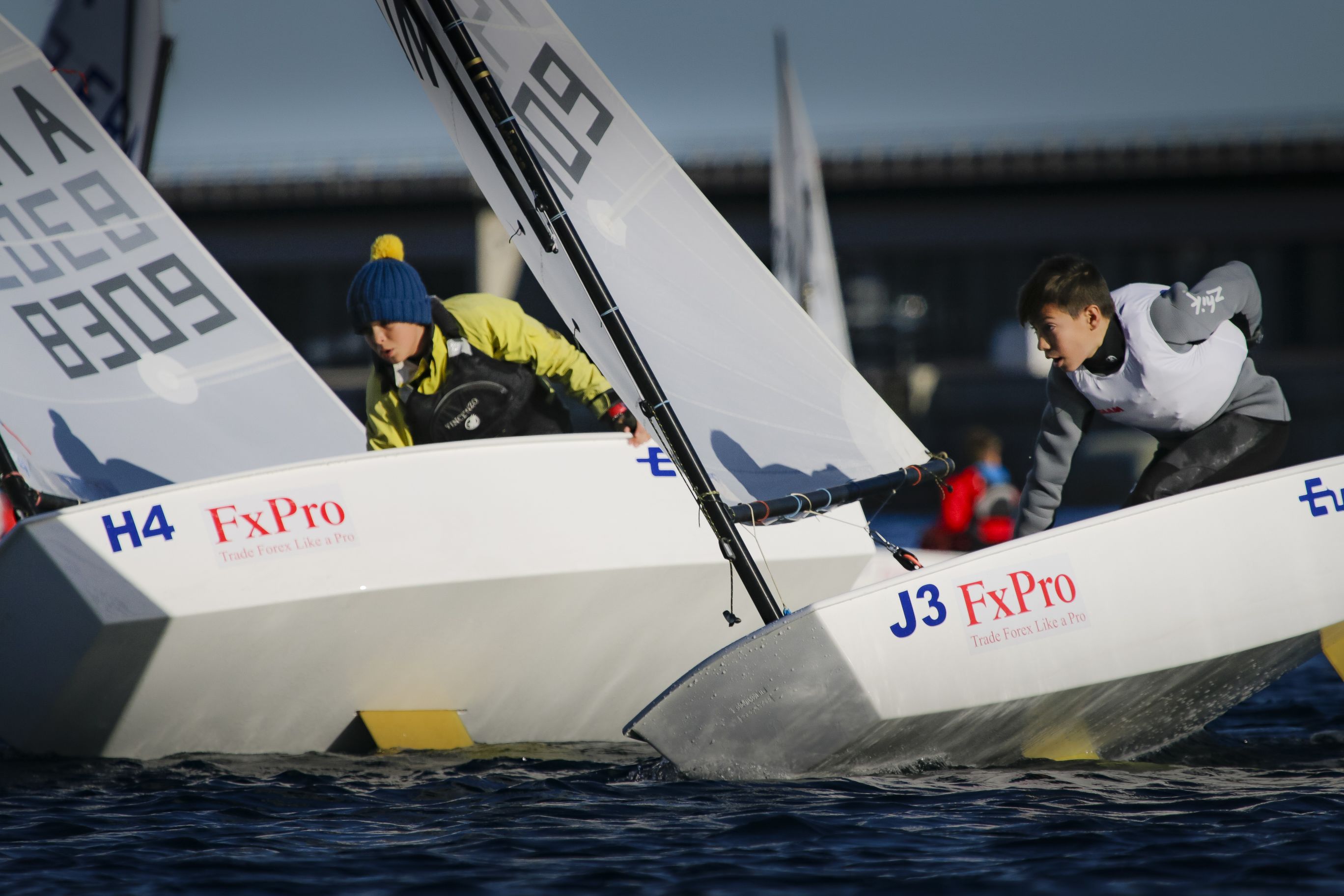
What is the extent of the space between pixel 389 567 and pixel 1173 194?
1094 inches

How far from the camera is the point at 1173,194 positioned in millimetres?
29156

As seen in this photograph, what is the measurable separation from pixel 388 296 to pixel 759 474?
4.64 feet

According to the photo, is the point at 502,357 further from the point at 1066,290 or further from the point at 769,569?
the point at 1066,290

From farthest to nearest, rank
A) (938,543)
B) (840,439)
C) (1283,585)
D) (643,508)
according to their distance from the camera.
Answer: (938,543)
(643,508)
(840,439)
(1283,585)

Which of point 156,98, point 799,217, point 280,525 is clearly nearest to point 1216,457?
point 280,525

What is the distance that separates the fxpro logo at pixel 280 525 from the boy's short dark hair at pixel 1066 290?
6.96ft

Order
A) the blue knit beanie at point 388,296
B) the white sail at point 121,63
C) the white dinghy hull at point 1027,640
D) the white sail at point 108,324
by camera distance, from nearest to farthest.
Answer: the white dinghy hull at point 1027,640 < the blue knit beanie at point 388,296 < the white sail at point 108,324 < the white sail at point 121,63

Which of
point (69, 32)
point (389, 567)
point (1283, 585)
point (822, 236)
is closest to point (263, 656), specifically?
point (389, 567)

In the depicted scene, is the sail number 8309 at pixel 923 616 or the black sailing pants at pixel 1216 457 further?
the black sailing pants at pixel 1216 457

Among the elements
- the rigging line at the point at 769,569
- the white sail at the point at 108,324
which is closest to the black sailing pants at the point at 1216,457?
the rigging line at the point at 769,569

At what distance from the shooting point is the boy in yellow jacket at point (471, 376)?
15.8 ft

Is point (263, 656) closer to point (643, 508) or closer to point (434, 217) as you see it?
point (643, 508)

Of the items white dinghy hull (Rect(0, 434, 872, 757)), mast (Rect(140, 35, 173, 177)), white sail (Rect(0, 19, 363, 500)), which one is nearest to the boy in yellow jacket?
white dinghy hull (Rect(0, 434, 872, 757))

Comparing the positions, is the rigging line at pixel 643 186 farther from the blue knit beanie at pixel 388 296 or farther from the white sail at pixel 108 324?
the white sail at pixel 108 324
